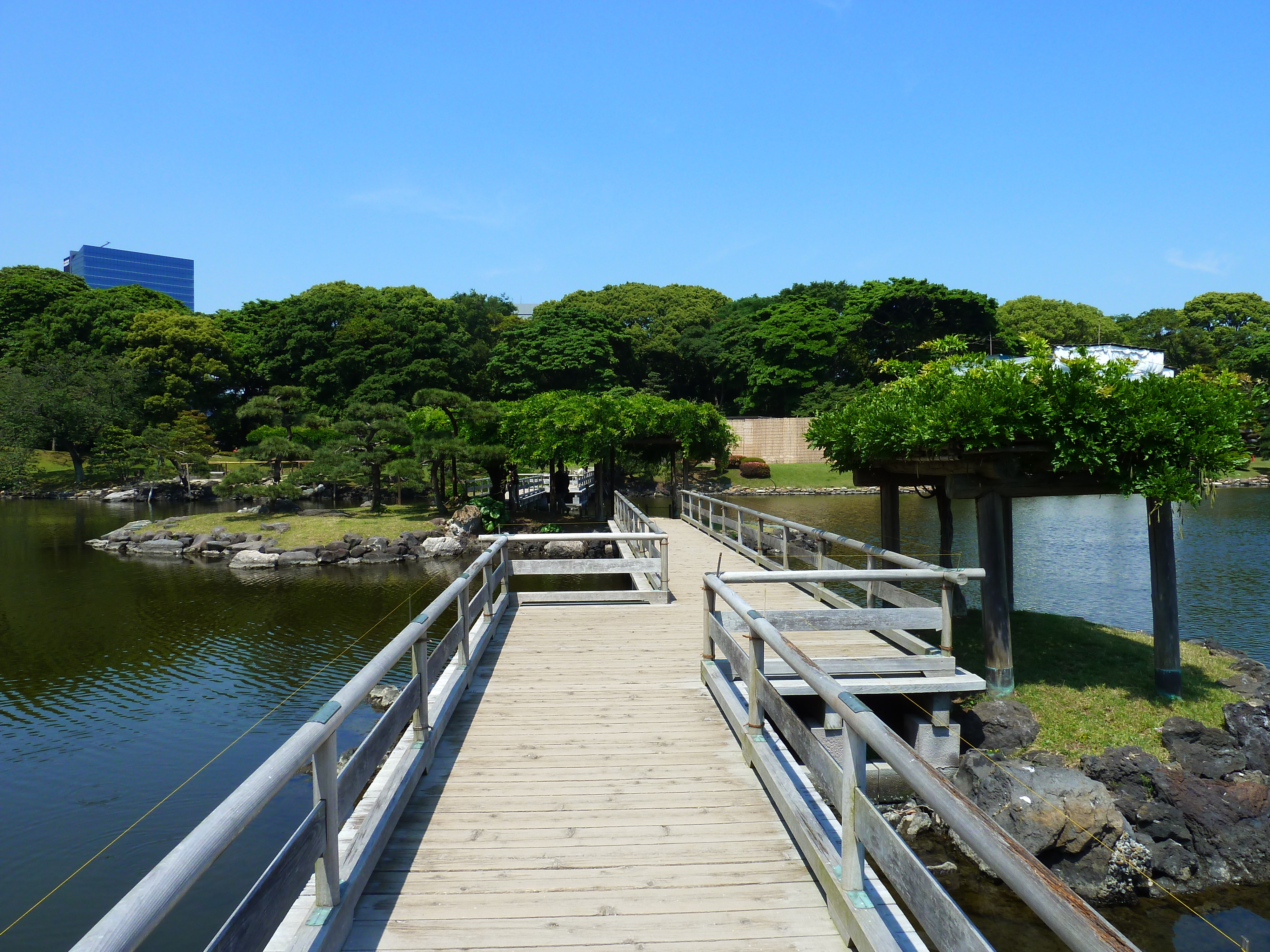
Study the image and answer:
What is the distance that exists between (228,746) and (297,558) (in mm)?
14772

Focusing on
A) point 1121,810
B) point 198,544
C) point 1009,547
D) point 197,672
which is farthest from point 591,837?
point 198,544

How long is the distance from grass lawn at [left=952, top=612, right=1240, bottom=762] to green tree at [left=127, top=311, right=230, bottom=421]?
158 ft

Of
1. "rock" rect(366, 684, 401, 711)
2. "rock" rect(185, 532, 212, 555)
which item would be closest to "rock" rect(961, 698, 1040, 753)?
"rock" rect(366, 684, 401, 711)

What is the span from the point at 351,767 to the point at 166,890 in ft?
4.90

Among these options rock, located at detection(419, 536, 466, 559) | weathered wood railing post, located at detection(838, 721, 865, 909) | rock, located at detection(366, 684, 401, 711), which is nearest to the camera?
weathered wood railing post, located at detection(838, 721, 865, 909)

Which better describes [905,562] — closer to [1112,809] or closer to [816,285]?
[1112,809]

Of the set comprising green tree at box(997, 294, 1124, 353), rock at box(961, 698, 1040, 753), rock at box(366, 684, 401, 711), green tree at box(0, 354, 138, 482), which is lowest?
rock at box(366, 684, 401, 711)

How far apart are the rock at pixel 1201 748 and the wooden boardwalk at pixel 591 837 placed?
4.70 meters

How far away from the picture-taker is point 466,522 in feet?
81.7

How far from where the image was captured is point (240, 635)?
14.1 meters

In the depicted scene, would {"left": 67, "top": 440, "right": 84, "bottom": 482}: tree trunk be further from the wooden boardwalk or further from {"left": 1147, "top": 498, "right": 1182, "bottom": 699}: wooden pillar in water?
{"left": 1147, "top": 498, "right": 1182, "bottom": 699}: wooden pillar in water

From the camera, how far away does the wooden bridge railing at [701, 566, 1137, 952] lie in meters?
1.70

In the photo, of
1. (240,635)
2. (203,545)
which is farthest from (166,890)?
(203,545)

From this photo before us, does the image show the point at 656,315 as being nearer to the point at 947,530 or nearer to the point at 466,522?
the point at 466,522
